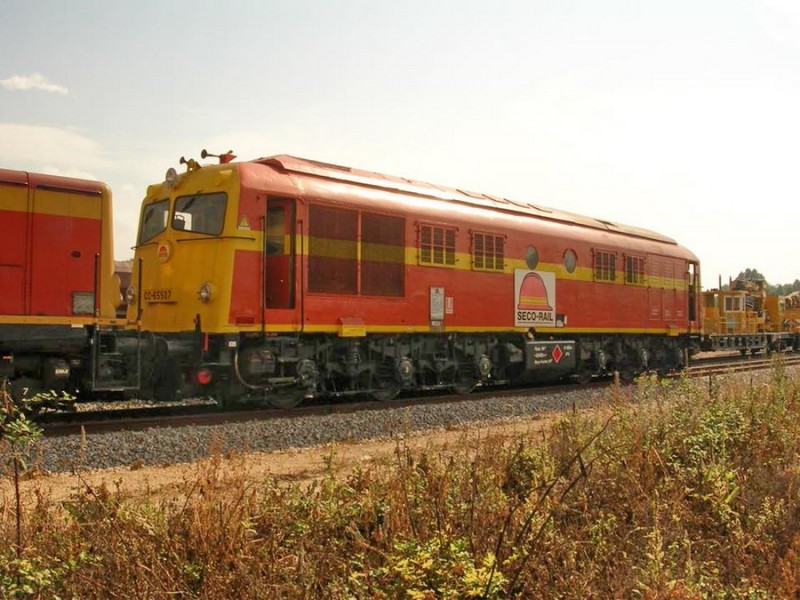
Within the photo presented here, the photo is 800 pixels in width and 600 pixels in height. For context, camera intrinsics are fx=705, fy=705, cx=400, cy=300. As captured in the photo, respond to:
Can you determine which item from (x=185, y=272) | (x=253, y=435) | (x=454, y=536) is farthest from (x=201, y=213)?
(x=454, y=536)

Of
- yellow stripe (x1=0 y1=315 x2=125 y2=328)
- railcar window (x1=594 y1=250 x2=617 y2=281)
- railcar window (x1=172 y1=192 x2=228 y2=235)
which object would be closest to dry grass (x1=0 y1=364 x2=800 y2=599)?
yellow stripe (x1=0 y1=315 x2=125 y2=328)

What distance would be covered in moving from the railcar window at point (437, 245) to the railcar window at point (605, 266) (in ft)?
18.8

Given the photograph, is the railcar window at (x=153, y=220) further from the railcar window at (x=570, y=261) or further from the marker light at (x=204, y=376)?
the railcar window at (x=570, y=261)

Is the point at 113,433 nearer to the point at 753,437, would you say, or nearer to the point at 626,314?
the point at 753,437

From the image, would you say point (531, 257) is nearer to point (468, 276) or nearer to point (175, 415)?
point (468, 276)

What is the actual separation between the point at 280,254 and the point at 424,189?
428 centimetres

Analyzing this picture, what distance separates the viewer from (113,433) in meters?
9.38

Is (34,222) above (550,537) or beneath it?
above

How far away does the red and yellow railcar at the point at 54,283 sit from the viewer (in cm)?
1065

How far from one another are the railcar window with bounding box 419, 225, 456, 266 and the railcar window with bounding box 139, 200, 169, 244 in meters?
4.84

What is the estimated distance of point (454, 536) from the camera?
4719 millimetres

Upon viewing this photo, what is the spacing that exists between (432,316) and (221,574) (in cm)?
1013

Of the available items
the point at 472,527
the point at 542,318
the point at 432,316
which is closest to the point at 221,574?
the point at 472,527

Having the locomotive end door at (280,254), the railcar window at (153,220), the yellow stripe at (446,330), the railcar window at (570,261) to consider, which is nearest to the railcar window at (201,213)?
the railcar window at (153,220)
